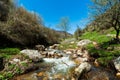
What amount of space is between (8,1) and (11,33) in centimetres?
1142

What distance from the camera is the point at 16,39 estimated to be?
2722 cm

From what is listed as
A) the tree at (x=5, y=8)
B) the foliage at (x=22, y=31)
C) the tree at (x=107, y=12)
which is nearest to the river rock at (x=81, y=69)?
the tree at (x=107, y=12)

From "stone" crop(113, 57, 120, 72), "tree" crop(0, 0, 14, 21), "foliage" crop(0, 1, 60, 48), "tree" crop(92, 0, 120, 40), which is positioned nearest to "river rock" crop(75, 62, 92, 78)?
"stone" crop(113, 57, 120, 72)

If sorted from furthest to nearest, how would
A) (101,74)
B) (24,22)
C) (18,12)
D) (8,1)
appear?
1. (8,1)
2. (18,12)
3. (24,22)
4. (101,74)

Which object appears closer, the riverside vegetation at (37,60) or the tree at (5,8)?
the riverside vegetation at (37,60)

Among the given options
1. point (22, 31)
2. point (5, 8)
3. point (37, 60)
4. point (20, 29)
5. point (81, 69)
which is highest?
point (5, 8)

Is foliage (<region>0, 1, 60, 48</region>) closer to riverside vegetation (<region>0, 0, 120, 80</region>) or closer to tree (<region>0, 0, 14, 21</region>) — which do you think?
riverside vegetation (<region>0, 0, 120, 80</region>)

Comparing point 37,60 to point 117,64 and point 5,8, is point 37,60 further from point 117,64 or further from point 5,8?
point 5,8

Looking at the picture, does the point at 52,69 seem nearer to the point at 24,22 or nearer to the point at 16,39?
→ the point at 16,39

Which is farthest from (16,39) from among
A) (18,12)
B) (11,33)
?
(18,12)

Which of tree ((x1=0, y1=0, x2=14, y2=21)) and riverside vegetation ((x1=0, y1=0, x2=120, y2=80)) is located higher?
tree ((x1=0, y1=0, x2=14, y2=21))

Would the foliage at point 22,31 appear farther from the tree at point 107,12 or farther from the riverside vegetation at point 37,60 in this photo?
the tree at point 107,12

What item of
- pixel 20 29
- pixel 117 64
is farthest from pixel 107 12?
pixel 20 29

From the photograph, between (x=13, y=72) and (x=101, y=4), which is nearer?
(x=13, y=72)
